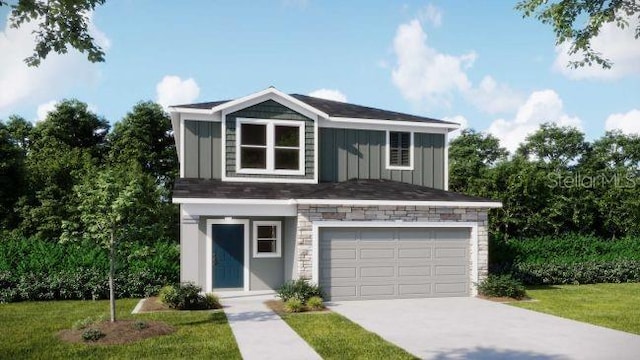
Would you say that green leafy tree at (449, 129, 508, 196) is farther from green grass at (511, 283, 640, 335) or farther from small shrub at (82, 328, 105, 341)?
small shrub at (82, 328, 105, 341)

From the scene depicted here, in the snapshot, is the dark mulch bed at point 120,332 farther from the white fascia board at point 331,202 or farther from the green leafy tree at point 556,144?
the green leafy tree at point 556,144

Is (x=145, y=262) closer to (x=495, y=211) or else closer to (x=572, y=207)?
(x=495, y=211)

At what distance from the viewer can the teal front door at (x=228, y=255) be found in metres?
17.5

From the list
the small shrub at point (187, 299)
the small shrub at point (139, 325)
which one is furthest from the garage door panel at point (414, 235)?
the small shrub at point (139, 325)

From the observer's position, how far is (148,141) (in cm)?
3934

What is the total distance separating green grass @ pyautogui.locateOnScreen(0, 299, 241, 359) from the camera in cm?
959

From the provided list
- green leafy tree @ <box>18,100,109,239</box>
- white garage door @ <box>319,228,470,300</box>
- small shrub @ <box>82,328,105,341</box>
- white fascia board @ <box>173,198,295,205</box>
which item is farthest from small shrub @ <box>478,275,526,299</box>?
green leafy tree @ <box>18,100,109,239</box>

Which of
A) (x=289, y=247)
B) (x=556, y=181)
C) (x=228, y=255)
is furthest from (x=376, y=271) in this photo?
(x=556, y=181)

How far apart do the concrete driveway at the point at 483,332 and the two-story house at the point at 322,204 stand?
1457 millimetres

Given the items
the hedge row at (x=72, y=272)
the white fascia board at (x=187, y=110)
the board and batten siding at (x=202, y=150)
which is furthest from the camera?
the board and batten siding at (x=202, y=150)

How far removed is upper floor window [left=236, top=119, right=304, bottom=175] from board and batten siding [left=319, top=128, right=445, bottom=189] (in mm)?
1064

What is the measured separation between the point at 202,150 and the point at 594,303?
13064 mm

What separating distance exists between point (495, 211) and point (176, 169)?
22.7 meters

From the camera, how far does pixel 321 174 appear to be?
64.3ft
